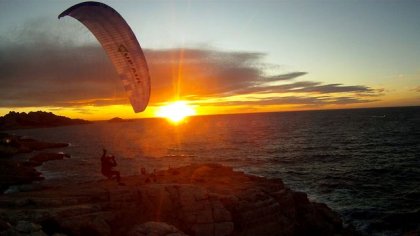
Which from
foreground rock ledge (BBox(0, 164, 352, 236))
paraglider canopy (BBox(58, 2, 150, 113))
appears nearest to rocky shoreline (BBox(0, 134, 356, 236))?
foreground rock ledge (BBox(0, 164, 352, 236))

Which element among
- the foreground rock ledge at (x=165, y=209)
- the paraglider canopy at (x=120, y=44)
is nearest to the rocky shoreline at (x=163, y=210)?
the foreground rock ledge at (x=165, y=209)

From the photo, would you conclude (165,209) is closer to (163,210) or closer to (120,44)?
(163,210)

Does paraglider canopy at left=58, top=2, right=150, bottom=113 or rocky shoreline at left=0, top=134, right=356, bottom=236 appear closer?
paraglider canopy at left=58, top=2, right=150, bottom=113

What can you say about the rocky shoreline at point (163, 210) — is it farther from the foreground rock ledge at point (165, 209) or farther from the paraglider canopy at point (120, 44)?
the paraglider canopy at point (120, 44)

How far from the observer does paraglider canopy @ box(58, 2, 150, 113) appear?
17.1 meters

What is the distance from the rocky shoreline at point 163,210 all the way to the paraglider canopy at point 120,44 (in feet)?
18.5

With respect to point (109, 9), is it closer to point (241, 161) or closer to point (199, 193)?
point (199, 193)

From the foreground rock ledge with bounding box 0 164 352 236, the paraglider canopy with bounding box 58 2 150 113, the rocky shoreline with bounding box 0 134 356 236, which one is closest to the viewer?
the paraglider canopy with bounding box 58 2 150 113

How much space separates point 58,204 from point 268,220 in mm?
12526

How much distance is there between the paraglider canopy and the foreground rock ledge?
564cm

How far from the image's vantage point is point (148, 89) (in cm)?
1998

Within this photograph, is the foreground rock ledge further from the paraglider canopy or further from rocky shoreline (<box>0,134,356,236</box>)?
the paraglider canopy

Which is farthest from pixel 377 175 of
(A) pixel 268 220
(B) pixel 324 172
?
(A) pixel 268 220

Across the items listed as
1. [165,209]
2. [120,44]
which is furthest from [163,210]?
[120,44]
